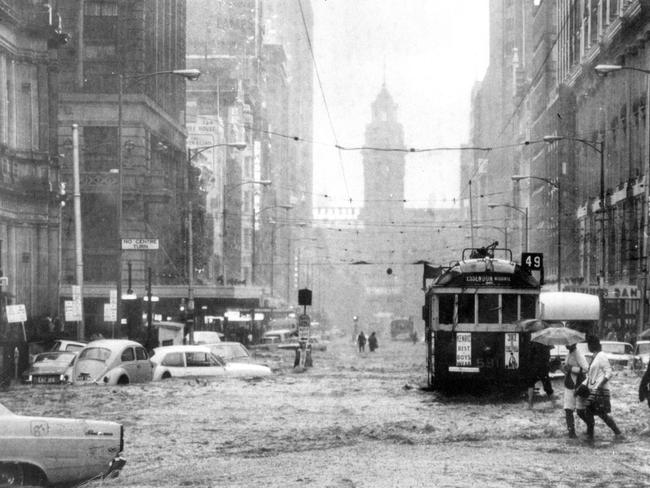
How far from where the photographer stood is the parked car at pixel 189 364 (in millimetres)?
30516

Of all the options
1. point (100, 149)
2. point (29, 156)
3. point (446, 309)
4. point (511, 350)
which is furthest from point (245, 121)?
point (511, 350)

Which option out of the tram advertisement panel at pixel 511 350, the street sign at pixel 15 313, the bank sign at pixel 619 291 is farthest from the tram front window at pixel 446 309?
the bank sign at pixel 619 291

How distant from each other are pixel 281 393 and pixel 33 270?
2505 cm

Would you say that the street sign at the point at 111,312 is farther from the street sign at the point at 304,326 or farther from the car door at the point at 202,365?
the car door at the point at 202,365

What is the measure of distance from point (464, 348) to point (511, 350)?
98cm

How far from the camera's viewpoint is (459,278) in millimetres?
26156

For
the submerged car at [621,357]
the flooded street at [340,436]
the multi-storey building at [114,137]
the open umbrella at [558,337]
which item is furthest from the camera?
the multi-storey building at [114,137]

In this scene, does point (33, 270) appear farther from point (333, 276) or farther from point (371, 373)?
point (333, 276)

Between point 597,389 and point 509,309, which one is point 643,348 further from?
point 597,389

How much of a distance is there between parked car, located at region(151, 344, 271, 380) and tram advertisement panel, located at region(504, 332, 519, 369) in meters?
7.95

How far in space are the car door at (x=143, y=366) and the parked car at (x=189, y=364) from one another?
62cm

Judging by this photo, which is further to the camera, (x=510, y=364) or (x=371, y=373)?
(x=371, y=373)

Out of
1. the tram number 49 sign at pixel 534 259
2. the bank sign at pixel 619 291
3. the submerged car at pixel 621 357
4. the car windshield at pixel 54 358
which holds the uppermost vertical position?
the tram number 49 sign at pixel 534 259

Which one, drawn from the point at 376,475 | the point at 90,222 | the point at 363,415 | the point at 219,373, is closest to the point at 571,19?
the point at 90,222
